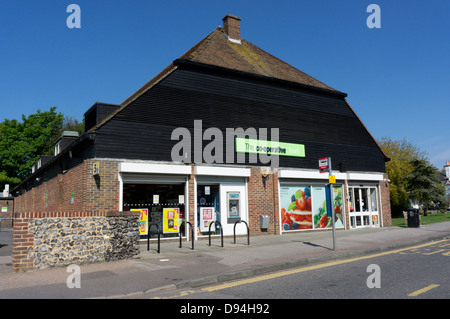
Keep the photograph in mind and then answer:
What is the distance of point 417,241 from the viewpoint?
13.2 metres

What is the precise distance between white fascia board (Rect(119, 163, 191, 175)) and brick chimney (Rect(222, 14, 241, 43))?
34.0 ft

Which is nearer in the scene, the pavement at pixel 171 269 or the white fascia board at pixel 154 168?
the pavement at pixel 171 269

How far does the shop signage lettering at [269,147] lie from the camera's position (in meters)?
16.3

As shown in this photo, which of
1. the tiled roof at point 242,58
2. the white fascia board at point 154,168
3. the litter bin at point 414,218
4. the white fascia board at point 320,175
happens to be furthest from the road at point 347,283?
the tiled roof at point 242,58

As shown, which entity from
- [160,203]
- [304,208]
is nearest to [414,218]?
[304,208]

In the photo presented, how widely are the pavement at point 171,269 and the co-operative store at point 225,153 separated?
287 cm

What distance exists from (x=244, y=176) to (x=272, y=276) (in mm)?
8608

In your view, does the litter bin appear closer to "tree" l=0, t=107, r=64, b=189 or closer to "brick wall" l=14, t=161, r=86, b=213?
"brick wall" l=14, t=161, r=86, b=213

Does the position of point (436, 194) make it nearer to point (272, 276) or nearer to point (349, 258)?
point (349, 258)

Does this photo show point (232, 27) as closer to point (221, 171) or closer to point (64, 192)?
point (221, 171)

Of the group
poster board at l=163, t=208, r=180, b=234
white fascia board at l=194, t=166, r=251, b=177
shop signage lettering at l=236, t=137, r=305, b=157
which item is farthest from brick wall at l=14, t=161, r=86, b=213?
shop signage lettering at l=236, t=137, r=305, b=157

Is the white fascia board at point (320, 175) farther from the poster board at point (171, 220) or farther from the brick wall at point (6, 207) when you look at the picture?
the brick wall at point (6, 207)

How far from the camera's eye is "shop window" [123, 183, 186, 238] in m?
13.6
